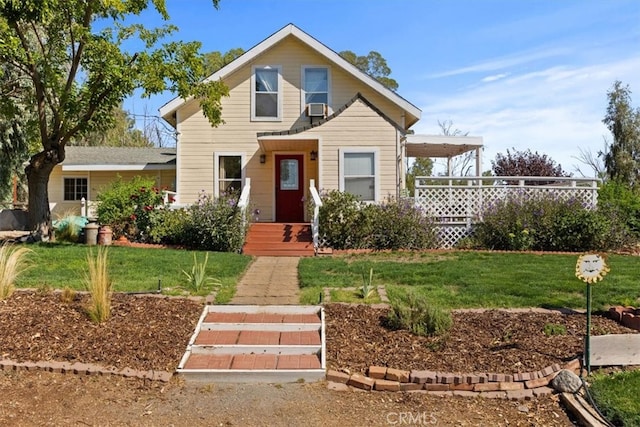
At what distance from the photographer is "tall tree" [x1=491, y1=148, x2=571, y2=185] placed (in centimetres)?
2366

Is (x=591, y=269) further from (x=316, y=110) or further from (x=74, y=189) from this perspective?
(x=74, y=189)

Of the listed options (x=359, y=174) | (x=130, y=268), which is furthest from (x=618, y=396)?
(x=359, y=174)

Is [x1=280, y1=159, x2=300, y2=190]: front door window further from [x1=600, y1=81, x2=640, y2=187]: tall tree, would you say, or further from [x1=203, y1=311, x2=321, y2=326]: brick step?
[x1=600, y1=81, x2=640, y2=187]: tall tree

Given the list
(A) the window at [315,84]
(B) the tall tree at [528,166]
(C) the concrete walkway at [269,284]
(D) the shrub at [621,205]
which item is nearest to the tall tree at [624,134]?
(B) the tall tree at [528,166]

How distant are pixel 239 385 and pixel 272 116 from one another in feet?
39.5

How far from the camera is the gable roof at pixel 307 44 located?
15180mm

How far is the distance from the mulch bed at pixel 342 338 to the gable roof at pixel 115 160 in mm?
13641

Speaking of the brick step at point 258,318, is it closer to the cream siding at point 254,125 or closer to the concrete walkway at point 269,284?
the concrete walkway at point 269,284

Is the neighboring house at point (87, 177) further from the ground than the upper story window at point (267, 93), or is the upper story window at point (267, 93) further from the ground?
the upper story window at point (267, 93)

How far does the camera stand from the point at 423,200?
44.0ft

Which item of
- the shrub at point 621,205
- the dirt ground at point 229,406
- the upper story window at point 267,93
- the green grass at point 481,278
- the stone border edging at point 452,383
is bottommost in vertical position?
the dirt ground at point 229,406

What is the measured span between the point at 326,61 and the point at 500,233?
7.62 metres

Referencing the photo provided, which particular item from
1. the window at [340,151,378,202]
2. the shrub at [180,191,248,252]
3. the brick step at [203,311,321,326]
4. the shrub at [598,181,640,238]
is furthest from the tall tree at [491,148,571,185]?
the brick step at [203,311,321,326]

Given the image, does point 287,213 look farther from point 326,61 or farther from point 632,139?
point 632,139
